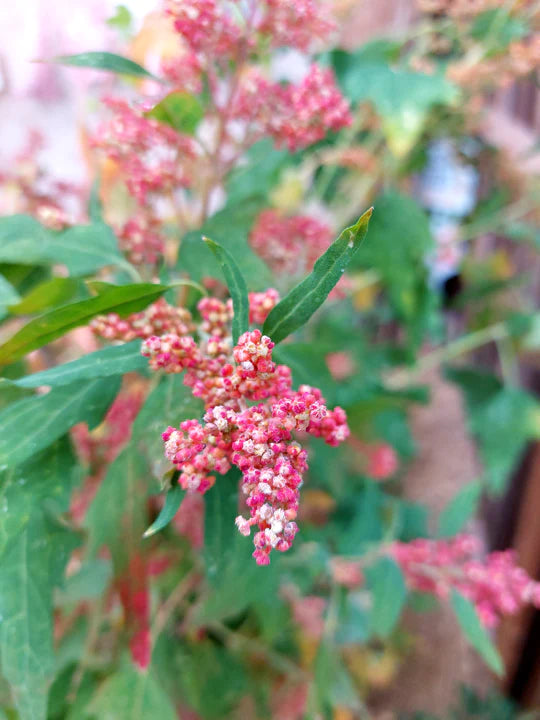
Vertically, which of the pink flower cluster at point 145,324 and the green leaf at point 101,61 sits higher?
the green leaf at point 101,61

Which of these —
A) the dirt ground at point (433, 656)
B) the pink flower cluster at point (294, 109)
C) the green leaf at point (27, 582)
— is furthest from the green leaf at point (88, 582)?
the dirt ground at point (433, 656)

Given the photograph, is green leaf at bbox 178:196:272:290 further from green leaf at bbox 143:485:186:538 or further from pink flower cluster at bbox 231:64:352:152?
green leaf at bbox 143:485:186:538

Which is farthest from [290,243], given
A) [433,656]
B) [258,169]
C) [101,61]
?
[433,656]

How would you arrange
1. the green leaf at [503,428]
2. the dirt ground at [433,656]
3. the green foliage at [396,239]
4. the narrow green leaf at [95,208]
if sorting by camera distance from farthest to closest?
the dirt ground at [433,656]
the green leaf at [503,428]
the green foliage at [396,239]
the narrow green leaf at [95,208]

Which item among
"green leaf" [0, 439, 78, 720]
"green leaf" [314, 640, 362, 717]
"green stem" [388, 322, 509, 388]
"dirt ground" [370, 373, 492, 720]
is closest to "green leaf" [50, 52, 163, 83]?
"green leaf" [0, 439, 78, 720]

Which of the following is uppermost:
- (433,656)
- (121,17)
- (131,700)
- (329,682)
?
(121,17)

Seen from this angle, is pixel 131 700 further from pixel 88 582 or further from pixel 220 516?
pixel 220 516

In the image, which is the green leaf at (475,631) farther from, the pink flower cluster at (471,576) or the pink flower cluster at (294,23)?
the pink flower cluster at (294,23)
